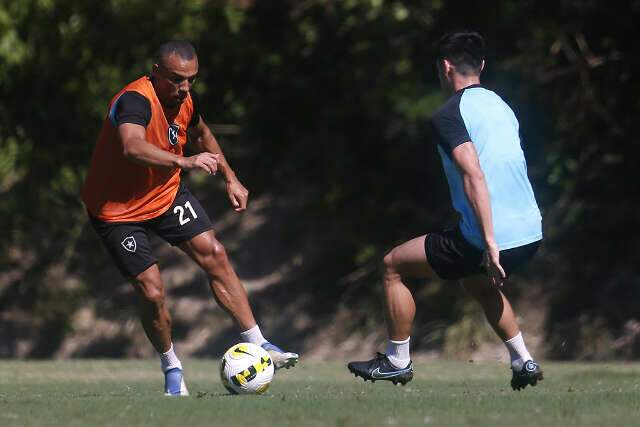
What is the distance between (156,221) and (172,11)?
375 inches

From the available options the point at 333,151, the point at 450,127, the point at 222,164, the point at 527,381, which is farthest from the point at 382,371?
the point at 333,151

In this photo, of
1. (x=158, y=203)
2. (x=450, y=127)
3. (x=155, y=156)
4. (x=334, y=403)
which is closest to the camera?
(x=334, y=403)

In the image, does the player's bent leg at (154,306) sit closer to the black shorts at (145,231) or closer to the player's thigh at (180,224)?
the black shorts at (145,231)

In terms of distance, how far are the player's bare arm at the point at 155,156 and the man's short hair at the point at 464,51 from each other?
1.51 metres

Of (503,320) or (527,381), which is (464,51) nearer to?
(503,320)

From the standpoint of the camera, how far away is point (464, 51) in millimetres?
8070

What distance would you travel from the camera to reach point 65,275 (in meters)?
20.6

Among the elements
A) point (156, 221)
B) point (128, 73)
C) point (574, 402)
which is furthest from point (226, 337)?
point (574, 402)

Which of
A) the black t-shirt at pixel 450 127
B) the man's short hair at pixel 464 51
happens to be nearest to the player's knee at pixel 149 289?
the black t-shirt at pixel 450 127

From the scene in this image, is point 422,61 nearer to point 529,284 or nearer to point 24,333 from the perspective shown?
point 529,284

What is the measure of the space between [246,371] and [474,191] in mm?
1780

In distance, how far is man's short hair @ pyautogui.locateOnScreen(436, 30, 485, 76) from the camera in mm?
8062

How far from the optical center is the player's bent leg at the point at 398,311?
820cm

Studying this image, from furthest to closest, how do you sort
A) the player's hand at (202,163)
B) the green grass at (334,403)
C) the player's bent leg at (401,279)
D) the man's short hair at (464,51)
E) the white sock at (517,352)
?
the white sock at (517,352), the player's bent leg at (401,279), the man's short hair at (464,51), the player's hand at (202,163), the green grass at (334,403)
